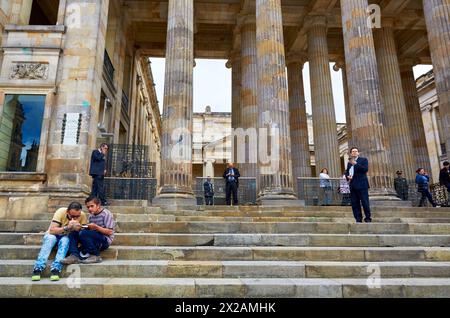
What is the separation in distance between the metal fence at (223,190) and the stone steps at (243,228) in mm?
7390

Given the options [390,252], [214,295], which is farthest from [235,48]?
[214,295]

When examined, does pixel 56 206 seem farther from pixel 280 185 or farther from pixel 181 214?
pixel 280 185

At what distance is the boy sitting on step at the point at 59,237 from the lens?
4.53m

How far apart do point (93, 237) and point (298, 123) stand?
16.7 metres

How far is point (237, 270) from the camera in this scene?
4914 mm

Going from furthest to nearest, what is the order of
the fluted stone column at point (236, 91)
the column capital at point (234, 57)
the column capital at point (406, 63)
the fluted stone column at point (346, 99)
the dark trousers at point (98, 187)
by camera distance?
the column capital at point (406, 63) < the fluted stone column at point (346, 99) < the column capital at point (234, 57) < the fluted stone column at point (236, 91) < the dark trousers at point (98, 187)

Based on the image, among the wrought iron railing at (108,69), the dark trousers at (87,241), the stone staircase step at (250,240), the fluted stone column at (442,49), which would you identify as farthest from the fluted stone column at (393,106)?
the dark trousers at (87,241)

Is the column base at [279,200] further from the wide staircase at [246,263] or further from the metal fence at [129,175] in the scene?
the metal fence at [129,175]

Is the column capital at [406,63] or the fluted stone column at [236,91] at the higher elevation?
the column capital at [406,63]

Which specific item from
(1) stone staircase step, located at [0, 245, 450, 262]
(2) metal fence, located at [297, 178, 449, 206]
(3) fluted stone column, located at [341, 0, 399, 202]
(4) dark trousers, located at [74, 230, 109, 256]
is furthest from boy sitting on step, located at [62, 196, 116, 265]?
(2) metal fence, located at [297, 178, 449, 206]

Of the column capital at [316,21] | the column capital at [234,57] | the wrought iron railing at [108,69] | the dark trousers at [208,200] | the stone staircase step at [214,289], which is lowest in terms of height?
the stone staircase step at [214,289]

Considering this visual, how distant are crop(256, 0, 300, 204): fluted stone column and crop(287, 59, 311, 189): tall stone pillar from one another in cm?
667

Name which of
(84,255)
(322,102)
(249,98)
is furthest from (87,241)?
(322,102)

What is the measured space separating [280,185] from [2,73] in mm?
10521
